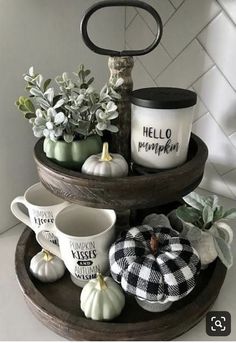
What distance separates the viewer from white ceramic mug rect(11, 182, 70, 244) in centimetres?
54

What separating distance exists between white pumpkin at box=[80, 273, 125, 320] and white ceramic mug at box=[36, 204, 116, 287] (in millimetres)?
35

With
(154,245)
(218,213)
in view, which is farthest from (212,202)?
(154,245)

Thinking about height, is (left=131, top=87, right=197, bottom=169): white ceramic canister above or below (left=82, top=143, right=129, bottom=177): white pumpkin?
above

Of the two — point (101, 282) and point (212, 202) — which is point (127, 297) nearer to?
point (101, 282)

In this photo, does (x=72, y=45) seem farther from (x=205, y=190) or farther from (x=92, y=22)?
(x=205, y=190)

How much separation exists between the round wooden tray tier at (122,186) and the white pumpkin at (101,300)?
101 mm

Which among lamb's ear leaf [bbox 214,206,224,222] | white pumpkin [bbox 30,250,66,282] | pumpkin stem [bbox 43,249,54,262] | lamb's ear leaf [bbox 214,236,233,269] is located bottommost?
white pumpkin [bbox 30,250,66,282]

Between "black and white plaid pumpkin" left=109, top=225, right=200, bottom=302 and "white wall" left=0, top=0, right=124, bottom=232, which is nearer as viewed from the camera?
"black and white plaid pumpkin" left=109, top=225, right=200, bottom=302

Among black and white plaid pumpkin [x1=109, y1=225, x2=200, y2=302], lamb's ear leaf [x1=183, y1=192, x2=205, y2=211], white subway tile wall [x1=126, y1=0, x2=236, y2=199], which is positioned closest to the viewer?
black and white plaid pumpkin [x1=109, y1=225, x2=200, y2=302]

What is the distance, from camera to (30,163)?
2.19ft

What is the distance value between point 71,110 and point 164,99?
123mm

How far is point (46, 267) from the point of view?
527 millimetres

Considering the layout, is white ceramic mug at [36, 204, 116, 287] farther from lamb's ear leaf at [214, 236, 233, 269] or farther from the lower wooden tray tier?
lamb's ear leaf at [214, 236, 233, 269]

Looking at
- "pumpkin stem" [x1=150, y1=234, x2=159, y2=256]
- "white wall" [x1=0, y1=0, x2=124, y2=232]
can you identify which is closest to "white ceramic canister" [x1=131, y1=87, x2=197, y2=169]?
"pumpkin stem" [x1=150, y1=234, x2=159, y2=256]
